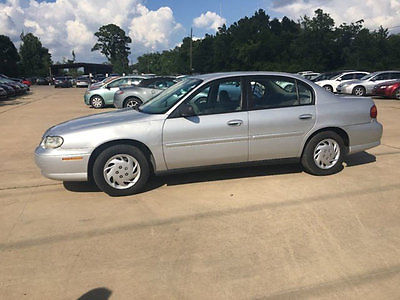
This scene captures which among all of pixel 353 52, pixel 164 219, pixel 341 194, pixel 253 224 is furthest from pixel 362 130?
pixel 353 52

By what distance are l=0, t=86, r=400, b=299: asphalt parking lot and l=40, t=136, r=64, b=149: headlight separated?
0.70 m

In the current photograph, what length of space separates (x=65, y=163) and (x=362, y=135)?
13.7 feet

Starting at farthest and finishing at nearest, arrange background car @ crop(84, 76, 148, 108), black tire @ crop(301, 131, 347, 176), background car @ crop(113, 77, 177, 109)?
background car @ crop(84, 76, 148, 108) < background car @ crop(113, 77, 177, 109) < black tire @ crop(301, 131, 347, 176)

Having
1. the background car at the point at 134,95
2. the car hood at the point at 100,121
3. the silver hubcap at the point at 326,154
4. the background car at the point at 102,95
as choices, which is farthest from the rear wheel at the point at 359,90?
the car hood at the point at 100,121

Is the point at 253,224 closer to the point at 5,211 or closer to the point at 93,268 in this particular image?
the point at 93,268

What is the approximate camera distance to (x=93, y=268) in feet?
9.46

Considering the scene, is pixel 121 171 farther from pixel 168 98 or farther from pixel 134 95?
pixel 134 95

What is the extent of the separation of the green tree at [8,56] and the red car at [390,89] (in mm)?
61886

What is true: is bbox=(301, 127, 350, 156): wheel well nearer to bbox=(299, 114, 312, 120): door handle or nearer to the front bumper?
bbox=(299, 114, 312, 120): door handle

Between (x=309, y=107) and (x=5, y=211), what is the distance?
4.17 meters

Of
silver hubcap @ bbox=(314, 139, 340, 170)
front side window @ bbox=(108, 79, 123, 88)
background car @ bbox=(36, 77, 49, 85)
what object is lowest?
silver hubcap @ bbox=(314, 139, 340, 170)

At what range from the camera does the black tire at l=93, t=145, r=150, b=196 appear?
167 inches

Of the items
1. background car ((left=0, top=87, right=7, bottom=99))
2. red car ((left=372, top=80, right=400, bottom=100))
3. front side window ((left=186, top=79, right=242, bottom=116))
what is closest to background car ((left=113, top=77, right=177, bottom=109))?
front side window ((left=186, top=79, right=242, bottom=116))

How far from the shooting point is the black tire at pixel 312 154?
15.9ft
